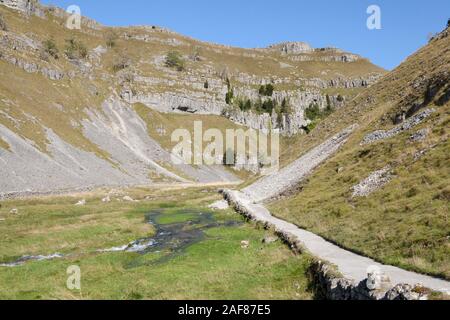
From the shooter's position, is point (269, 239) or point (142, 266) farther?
point (269, 239)

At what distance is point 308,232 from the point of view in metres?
39.9

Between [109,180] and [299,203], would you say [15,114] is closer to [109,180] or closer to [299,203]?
[109,180]

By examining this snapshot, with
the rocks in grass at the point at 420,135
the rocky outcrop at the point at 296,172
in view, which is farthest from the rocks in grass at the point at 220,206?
the rocks in grass at the point at 420,135

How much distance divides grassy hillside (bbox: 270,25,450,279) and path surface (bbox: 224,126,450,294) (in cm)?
106

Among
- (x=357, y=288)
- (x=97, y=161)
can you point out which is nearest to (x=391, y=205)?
(x=357, y=288)

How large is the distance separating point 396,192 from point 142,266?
77.3 ft

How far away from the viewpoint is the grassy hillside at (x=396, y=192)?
1038 inches

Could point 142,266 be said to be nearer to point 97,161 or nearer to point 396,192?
point 396,192

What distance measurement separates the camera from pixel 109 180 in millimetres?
126750

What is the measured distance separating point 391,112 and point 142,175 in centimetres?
10074

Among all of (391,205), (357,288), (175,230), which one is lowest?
(175,230)

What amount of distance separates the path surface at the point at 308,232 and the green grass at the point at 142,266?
86.6 inches
